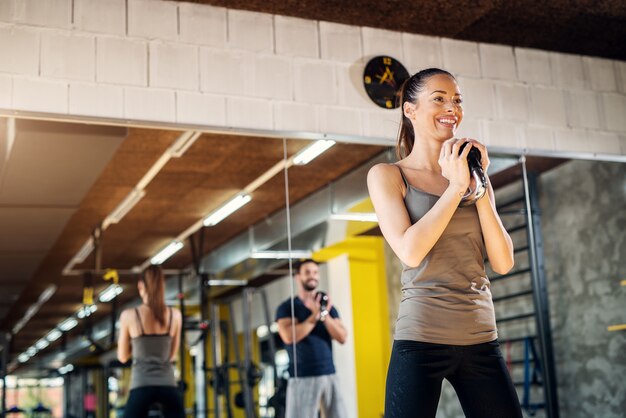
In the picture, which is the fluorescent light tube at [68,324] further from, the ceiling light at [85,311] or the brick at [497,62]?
the brick at [497,62]

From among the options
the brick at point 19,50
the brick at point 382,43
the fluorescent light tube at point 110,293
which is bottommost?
the fluorescent light tube at point 110,293

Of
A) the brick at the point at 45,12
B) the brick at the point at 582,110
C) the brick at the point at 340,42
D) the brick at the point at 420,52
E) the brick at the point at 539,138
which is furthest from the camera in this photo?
the brick at the point at 582,110

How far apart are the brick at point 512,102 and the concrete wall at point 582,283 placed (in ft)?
1.28

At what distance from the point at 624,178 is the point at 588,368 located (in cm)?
114

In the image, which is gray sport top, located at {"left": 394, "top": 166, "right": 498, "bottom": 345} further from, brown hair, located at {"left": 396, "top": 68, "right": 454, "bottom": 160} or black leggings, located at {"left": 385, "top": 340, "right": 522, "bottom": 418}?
brown hair, located at {"left": 396, "top": 68, "right": 454, "bottom": 160}

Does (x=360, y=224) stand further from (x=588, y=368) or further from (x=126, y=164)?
(x=588, y=368)

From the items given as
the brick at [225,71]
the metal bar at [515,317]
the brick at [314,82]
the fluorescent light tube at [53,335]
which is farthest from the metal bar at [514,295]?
the fluorescent light tube at [53,335]

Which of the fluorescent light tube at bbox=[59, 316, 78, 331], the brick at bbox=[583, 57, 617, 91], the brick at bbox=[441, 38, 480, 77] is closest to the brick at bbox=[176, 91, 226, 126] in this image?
the fluorescent light tube at bbox=[59, 316, 78, 331]

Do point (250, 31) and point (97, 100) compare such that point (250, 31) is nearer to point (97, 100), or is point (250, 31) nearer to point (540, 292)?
point (97, 100)

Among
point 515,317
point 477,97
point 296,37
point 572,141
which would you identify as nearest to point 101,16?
point 296,37

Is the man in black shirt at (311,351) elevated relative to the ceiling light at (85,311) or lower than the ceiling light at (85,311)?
lower

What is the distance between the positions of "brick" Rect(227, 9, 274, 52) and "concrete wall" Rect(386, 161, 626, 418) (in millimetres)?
1613

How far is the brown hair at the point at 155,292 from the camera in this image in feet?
11.5

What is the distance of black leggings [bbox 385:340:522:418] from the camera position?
1796 mm
